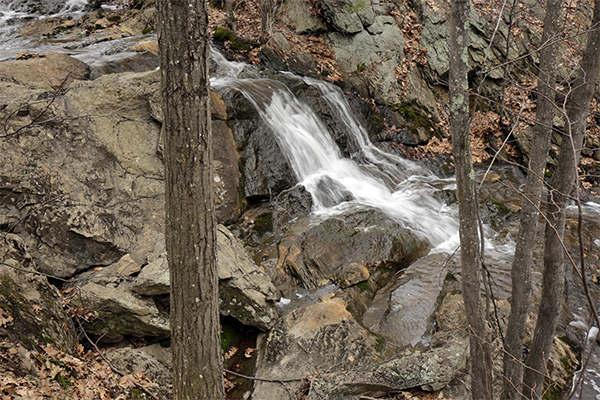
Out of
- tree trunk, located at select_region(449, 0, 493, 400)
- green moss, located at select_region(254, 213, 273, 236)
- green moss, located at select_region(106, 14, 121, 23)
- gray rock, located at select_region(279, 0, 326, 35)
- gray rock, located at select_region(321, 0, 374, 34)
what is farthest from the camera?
green moss, located at select_region(106, 14, 121, 23)

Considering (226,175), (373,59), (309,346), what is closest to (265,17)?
(373,59)

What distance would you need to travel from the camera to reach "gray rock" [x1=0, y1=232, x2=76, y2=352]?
3.59 m

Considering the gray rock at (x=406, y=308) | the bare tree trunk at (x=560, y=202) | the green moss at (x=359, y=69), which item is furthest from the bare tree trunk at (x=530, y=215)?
the green moss at (x=359, y=69)

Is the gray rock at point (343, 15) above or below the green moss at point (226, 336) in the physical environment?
above

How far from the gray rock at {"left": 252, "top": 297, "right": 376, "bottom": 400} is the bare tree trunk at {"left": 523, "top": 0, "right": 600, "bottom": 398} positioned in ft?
6.47

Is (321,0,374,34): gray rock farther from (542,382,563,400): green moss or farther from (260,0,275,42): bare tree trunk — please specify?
(542,382,563,400): green moss

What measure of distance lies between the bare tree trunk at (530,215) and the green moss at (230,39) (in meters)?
9.40

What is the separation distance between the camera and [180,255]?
2711mm

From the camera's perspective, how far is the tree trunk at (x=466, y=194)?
3012 mm

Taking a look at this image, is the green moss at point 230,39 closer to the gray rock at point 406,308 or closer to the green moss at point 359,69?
the green moss at point 359,69

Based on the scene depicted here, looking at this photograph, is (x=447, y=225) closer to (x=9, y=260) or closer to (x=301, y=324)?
(x=301, y=324)

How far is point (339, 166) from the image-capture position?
9672mm

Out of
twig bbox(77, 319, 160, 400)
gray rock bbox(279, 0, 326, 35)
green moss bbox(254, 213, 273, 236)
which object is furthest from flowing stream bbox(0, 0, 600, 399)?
twig bbox(77, 319, 160, 400)

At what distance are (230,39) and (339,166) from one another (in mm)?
5549
